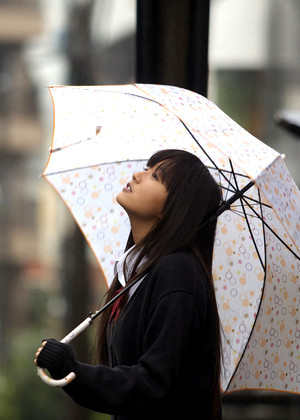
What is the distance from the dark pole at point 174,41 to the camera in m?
2.29

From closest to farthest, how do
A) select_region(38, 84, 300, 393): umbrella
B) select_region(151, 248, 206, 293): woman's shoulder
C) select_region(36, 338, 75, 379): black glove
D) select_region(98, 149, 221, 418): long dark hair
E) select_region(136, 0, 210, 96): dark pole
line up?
select_region(36, 338, 75, 379): black glove, select_region(151, 248, 206, 293): woman's shoulder, select_region(98, 149, 221, 418): long dark hair, select_region(38, 84, 300, 393): umbrella, select_region(136, 0, 210, 96): dark pole

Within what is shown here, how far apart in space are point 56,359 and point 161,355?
0.74 feet

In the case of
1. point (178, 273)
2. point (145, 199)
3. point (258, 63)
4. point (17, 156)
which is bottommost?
point (17, 156)

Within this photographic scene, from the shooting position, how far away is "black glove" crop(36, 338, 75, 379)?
1682 millimetres

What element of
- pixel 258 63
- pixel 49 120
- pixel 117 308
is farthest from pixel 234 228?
pixel 258 63

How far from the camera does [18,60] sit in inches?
267

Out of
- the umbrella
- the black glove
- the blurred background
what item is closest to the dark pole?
the umbrella

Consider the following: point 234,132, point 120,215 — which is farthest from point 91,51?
point 234,132

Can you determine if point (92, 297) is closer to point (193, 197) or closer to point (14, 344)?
point (14, 344)

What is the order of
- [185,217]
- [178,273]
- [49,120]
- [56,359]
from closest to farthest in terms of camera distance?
[56,359] → [178,273] → [185,217] → [49,120]

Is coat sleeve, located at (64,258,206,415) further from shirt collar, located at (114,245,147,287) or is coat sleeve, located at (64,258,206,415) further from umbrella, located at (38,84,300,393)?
umbrella, located at (38,84,300,393)

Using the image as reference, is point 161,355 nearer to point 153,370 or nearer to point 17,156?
point 153,370

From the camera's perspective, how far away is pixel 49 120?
689 centimetres

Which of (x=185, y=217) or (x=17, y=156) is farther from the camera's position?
(x=17, y=156)
